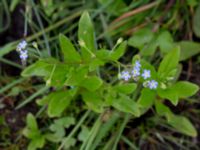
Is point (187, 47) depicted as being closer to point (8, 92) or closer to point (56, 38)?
point (56, 38)

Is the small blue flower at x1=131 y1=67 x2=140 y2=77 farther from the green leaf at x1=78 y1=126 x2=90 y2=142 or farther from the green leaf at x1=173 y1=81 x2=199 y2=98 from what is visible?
the green leaf at x1=78 y1=126 x2=90 y2=142

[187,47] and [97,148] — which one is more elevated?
[187,47]

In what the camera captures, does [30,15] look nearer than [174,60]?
No

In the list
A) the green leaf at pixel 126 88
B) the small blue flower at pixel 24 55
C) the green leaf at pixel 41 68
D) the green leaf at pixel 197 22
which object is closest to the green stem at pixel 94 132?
the green leaf at pixel 126 88

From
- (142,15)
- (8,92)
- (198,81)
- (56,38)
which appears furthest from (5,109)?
(198,81)

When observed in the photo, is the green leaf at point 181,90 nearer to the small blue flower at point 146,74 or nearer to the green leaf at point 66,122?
the small blue flower at point 146,74

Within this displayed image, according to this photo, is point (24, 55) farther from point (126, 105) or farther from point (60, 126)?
point (60, 126)
